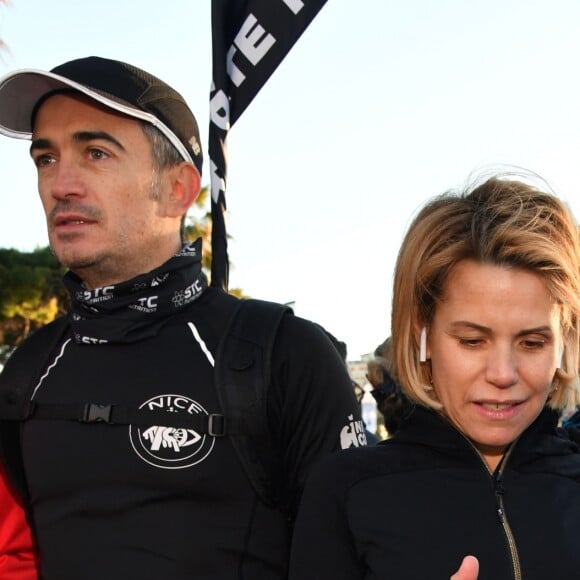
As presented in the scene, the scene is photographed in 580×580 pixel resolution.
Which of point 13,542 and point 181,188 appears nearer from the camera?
point 13,542

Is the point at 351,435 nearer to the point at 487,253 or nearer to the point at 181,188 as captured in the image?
the point at 487,253

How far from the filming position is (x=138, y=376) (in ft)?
7.88

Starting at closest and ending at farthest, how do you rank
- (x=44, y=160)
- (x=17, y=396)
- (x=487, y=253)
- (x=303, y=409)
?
(x=487, y=253), (x=303, y=409), (x=17, y=396), (x=44, y=160)

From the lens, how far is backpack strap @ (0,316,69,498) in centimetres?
242

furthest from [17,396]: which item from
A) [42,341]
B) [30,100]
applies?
[30,100]

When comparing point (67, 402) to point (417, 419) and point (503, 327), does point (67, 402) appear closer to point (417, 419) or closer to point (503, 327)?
point (417, 419)

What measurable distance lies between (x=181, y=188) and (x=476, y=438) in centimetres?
109

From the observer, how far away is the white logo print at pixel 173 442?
2250mm

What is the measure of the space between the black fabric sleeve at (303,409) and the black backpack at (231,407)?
4cm

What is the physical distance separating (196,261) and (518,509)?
→ 109 centimetres

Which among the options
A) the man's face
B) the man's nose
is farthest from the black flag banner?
the man's nose

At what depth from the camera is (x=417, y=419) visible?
7.47 feet

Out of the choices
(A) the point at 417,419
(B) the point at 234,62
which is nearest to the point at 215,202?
(B) the point at 234,62

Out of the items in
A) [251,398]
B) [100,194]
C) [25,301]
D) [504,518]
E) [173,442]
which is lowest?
[504,518]
